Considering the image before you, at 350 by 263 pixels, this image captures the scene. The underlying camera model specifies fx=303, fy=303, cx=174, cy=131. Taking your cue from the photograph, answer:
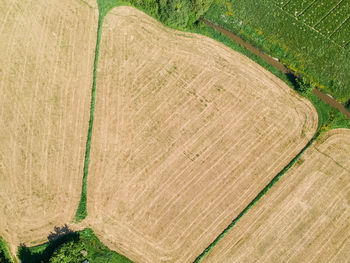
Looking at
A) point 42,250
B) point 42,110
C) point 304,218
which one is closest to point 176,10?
point 42,110

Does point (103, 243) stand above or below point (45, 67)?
below

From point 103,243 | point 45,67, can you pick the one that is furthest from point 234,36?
point 103,243

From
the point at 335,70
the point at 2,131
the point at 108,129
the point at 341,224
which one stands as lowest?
the point at 2,131

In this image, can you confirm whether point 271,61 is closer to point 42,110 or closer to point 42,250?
point 42,110

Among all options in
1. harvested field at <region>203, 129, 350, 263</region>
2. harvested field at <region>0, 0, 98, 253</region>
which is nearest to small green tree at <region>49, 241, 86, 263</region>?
harvested field at <region>0, 0, 98, 253</region>

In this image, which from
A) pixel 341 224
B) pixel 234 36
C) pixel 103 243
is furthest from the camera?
pixel 234 36

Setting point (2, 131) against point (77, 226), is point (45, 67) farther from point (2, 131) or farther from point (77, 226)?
point (77, 226)

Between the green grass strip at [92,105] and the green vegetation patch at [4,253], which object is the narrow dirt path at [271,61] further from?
the green vegetation patch at [4,253]
